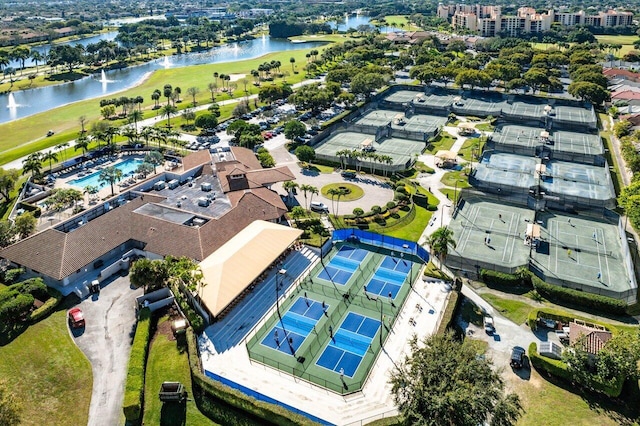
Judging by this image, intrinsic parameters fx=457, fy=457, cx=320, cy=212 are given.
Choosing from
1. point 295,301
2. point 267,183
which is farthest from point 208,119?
point 295,301

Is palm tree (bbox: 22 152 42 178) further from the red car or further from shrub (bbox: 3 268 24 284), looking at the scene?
the red car

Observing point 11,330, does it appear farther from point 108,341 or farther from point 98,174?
point 98,174

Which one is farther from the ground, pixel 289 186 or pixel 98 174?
pixel 289 186

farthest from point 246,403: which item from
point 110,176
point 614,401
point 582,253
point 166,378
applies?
point 110,176

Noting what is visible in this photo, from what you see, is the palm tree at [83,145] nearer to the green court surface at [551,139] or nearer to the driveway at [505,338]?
the driveway at [505,338]

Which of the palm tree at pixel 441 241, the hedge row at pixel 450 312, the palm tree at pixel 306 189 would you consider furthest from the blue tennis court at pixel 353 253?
the hedge row at pixel 450 312
